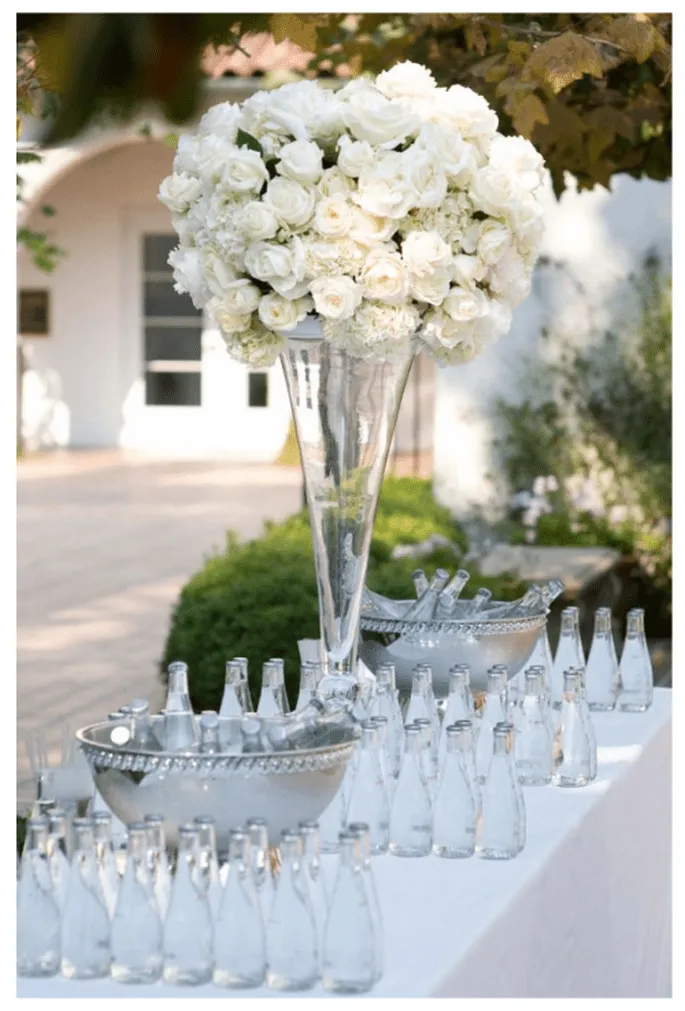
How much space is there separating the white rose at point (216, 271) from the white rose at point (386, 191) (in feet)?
0.73

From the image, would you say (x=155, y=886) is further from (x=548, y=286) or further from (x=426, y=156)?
(x=548, y=286)

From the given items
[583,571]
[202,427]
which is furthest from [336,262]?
[202,427]

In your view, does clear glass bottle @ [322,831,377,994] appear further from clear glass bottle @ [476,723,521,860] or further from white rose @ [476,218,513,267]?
Result: white rose @ [476,218,513,267]

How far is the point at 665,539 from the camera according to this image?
7.59 metres

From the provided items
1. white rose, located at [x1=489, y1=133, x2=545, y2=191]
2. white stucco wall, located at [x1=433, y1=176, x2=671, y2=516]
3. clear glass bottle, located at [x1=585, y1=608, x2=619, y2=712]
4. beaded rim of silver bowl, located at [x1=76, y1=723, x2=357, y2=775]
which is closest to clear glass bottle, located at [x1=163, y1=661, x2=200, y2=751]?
beaded rim of silver bowl, located at [x1=76, y1=723, x2=357, y2=775]

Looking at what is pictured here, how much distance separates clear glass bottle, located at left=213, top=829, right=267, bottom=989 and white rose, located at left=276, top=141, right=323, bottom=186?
1018mm

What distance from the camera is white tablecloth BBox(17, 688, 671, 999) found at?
155 centimetres

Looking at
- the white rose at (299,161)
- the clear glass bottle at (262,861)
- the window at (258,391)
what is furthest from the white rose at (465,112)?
the window at (258,391)

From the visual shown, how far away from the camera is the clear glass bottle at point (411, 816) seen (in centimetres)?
185

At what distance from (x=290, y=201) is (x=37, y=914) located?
1.05 meters

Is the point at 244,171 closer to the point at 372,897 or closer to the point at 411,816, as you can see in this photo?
the point at 411,816

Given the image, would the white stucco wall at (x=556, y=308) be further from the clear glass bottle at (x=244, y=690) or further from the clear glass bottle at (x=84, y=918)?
the clear glass bottle at (x=84, y=918)

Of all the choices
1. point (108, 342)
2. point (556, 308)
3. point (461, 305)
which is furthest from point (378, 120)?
point (108, 342)

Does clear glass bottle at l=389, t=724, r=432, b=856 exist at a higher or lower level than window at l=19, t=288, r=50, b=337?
lower
